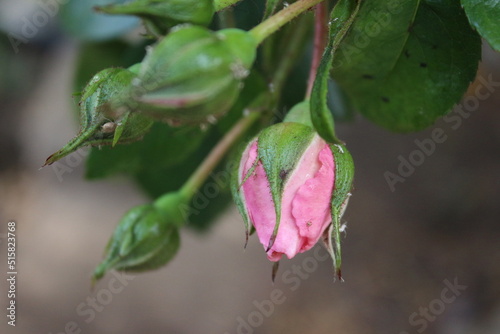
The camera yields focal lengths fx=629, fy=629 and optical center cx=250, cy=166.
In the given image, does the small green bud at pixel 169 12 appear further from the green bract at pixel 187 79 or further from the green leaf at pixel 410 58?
the green leaf at pixel 410 58

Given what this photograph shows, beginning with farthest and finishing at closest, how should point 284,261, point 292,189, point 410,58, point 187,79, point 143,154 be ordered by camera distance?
1. point 284,261
2. point 143,154
3. point 410,58
4. point 292,189
5. point 187,79

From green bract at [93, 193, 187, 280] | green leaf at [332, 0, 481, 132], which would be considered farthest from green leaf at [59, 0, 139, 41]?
green leaf at [332, 0, 481, 132]

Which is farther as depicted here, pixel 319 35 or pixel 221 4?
pixel 319 35

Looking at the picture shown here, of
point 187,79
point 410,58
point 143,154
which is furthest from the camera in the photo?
point 143,154

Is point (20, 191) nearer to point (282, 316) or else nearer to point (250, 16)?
point (282, 316)

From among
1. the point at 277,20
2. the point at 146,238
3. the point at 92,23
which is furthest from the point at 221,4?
the point at 92,23

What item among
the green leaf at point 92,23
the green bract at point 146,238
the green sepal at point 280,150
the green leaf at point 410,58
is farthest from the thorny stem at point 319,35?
the green leaf at point 92,23

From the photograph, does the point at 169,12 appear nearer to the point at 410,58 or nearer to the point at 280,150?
the point at 280,150

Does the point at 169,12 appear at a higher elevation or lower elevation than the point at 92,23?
higher
